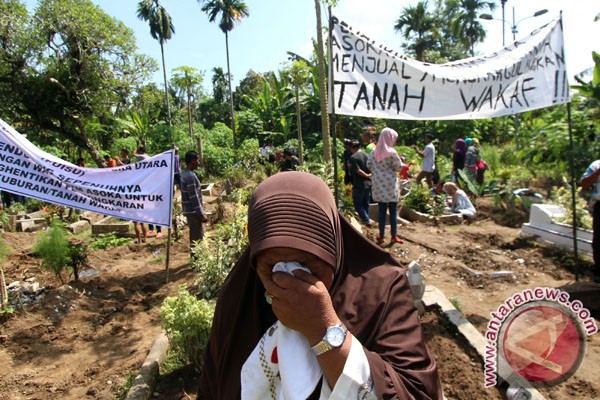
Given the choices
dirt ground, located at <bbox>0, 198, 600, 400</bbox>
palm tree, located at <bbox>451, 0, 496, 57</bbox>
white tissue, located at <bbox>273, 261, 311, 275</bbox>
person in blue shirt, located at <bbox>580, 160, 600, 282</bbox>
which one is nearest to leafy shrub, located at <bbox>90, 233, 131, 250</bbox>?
dirt ground, located at <bbox>0, 198, 600, 400</bbox>

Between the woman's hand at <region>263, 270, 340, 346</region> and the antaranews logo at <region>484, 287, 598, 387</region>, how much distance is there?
712 millimetres

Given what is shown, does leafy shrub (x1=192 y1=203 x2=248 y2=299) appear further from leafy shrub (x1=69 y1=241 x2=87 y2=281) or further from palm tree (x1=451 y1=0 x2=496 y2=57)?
palm tree (x1=451 y1=0 x2=496 y2=57)

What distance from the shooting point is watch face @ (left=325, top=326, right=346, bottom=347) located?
3.51ft

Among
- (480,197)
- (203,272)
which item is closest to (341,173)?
(480,197)

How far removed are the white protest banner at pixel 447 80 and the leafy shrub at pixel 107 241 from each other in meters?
6.46

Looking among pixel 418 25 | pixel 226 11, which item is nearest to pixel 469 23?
Answer: pixel 418 25

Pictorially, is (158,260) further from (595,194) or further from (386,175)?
(595,194)

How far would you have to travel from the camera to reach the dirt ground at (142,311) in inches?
139

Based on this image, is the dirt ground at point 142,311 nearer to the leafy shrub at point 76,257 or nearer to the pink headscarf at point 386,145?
the leafy shrub at point 76,257

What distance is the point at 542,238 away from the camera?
7.25 m

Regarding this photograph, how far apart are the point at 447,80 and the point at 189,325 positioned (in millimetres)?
3252

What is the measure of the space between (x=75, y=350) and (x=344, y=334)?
4.42m

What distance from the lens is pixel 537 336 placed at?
5.68 feet

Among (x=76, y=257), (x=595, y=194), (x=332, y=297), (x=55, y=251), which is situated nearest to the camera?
(x=332, y=297)
